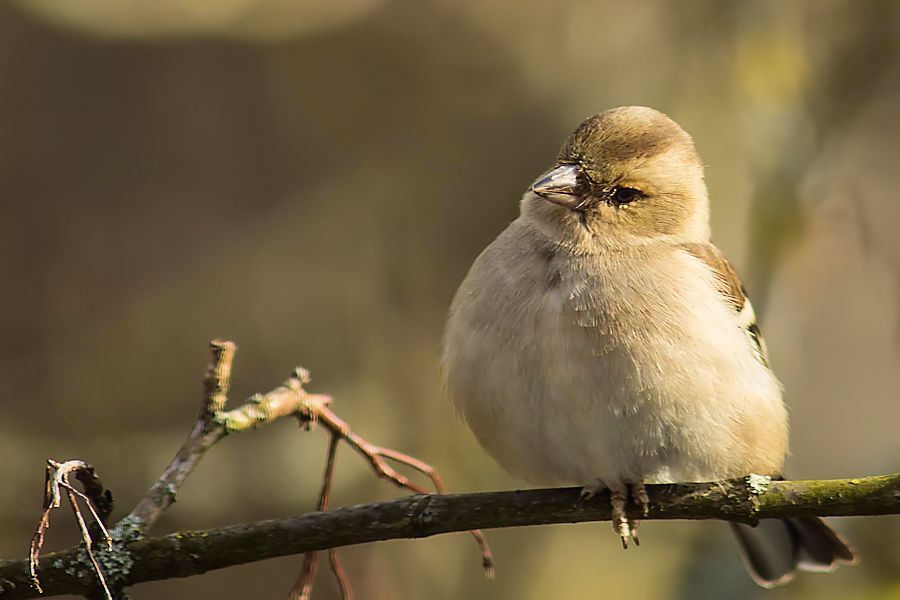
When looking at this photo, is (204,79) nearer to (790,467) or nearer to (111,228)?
(111,228)

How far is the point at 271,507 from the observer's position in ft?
18.4

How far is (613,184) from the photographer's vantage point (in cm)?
414

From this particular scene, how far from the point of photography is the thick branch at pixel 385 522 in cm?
287

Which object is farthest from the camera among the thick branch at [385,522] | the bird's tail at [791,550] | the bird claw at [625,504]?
the bird's tail at [791,550]

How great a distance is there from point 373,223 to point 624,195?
9.32 feet

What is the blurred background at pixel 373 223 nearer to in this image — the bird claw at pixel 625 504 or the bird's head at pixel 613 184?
the bird's head at pixel 613 184

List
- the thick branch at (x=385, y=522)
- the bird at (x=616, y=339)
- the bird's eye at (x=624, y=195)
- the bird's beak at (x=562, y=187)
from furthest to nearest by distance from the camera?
the bird's eye at (x=624, y=195) < the bird's beak at (x=562, y=187) < the bird at (x=616, y=339) < the thick branch at (x=385, y=522)

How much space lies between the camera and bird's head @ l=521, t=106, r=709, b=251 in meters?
4.08

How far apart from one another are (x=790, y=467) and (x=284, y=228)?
3.37m

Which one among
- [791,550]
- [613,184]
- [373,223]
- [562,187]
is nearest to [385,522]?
[562,187]

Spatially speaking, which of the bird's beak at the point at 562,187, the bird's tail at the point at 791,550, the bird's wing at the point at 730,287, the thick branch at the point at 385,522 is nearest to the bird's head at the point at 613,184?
the bird's beak at the point at 562,187

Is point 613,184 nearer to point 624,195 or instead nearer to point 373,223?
point 624,195

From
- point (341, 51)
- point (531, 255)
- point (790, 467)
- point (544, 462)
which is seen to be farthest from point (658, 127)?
point (341, 51)

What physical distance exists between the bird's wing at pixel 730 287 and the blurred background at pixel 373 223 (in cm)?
142
